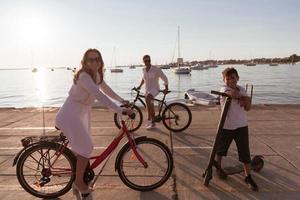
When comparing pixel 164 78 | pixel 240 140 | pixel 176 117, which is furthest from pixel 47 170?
pixel 164 78

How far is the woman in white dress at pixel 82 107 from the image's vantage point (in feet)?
14.4

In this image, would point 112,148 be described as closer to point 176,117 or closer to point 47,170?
point 47,170

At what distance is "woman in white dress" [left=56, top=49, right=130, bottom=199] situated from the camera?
14.4ft

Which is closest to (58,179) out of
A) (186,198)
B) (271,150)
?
(186,198)

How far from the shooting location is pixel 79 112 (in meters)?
4.48

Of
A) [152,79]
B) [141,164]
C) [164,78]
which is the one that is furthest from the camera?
[152,79]

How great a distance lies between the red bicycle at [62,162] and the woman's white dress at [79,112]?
42 centimetres

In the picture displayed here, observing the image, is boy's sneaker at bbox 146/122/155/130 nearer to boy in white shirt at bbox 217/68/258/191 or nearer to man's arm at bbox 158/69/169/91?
man's arm at bbox 158/69/169/91

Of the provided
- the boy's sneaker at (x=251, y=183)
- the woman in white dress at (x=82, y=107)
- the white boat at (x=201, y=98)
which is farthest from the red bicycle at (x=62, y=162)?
the white boat at (x=201, y=98)

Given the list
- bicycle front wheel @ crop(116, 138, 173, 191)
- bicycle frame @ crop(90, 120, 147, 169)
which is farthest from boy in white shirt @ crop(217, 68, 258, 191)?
bicycle frame @ crop(90, 120, 147, 169)

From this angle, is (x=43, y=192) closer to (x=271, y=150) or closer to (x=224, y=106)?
(x=224, y=106)

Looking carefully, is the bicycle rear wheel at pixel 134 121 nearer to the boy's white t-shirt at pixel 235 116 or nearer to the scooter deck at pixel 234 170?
the scooter deck at pixel 234 170

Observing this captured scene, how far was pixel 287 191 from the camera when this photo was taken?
200 inches

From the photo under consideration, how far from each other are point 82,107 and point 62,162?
91 centimetres
